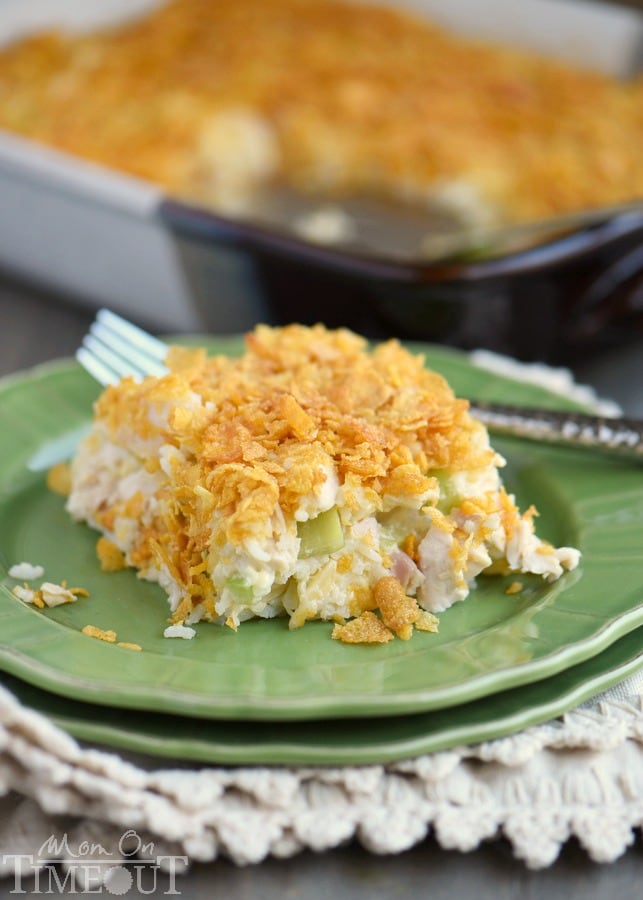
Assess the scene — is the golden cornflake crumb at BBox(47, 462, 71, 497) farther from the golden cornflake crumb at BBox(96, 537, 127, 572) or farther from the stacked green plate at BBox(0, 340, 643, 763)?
the golden cornflake crumb at BBox(96, 537, 127, 572)

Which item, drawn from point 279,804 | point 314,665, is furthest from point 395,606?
point 279,804

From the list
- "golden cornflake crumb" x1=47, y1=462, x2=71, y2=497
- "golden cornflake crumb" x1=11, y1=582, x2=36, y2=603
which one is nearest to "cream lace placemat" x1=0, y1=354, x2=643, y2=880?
"golden cornflake crumb" x1=11, y1=582, x2=36, y2=603

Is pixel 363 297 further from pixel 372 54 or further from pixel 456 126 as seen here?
pixel 372 54

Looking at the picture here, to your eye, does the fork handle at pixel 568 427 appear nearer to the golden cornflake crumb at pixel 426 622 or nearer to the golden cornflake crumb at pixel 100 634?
the golden cornflake crumb at pixel 426 622

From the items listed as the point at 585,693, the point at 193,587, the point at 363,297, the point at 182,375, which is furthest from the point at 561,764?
the point at 363,297

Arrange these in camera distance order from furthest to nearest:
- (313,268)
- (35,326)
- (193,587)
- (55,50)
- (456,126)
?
(55,50)
(456,126)
(35,326)
(313,268)
(193,587)

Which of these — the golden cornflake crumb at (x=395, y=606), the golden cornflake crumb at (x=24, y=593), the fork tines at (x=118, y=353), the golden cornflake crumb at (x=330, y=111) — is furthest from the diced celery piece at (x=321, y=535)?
Result: the golden cornflake crumb at (x=330, y=111)
